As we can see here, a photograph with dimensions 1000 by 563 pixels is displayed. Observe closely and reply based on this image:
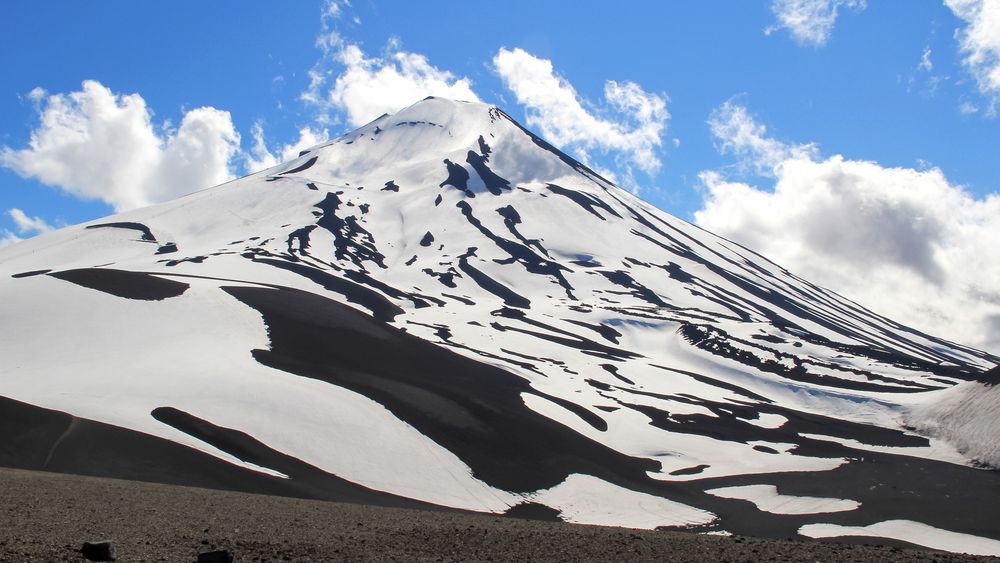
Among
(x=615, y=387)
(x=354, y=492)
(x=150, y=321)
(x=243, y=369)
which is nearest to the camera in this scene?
(x=354, y=492)

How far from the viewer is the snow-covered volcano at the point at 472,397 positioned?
42219 mm

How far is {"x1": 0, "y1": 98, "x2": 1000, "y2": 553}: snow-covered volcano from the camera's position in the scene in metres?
42.2

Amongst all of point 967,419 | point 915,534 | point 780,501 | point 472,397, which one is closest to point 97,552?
point 915,534

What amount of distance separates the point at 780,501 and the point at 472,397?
2445 cm

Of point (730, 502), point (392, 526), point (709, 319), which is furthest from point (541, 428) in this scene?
point (709, 319)

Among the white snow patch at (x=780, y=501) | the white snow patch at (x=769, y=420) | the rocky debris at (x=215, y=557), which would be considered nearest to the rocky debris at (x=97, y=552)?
the rocky debris at (x=215, y=557)

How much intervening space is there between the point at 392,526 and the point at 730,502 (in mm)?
32454

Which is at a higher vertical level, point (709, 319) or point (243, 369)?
point (709, 319)

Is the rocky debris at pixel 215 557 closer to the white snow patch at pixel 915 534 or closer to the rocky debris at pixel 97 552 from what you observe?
the rocky debris at pixel 97 552

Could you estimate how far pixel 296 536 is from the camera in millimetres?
18703

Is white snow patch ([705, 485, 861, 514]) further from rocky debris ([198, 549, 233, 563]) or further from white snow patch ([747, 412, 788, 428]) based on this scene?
rocky debris ([198, 549, 233, 563])

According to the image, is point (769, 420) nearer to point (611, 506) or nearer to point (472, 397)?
point (472, 397)

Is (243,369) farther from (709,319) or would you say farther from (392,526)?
(709,319)

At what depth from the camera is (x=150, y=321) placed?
68625mm
